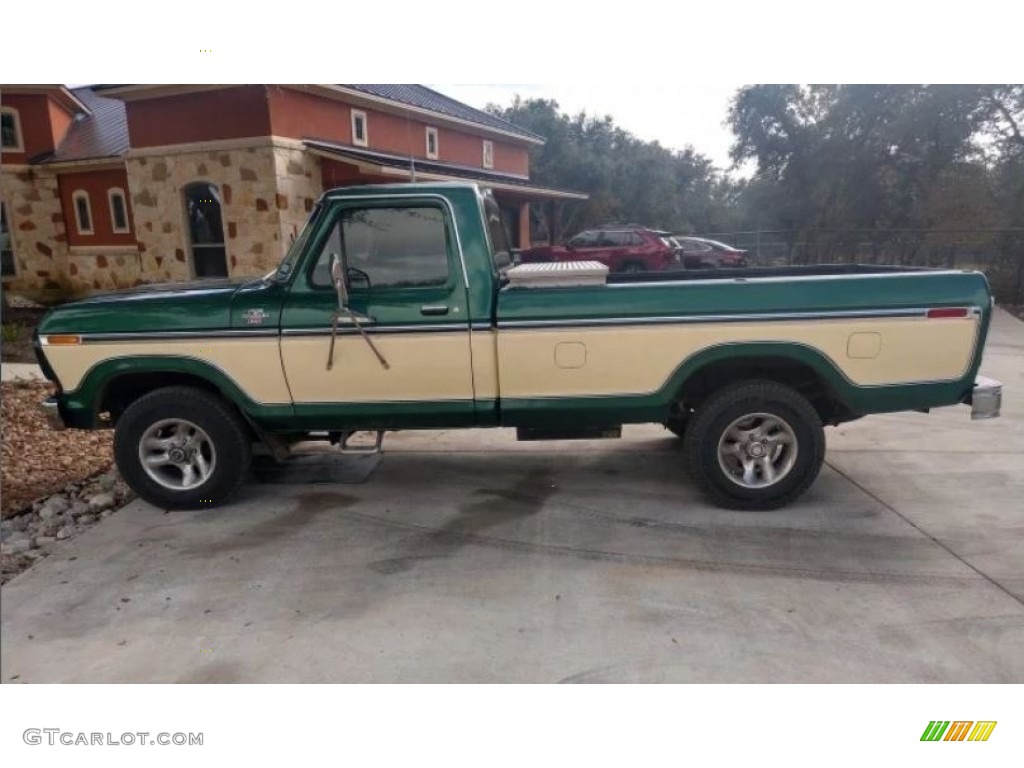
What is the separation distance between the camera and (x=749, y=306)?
3.67 meters

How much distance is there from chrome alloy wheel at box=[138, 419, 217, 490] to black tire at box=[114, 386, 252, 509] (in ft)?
0.07

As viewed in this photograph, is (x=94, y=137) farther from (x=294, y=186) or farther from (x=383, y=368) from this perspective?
(x=383, y=368)

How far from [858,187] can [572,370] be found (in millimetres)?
6941

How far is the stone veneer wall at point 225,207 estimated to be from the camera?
5.61 metres

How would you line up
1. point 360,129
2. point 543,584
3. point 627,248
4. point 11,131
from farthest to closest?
point 627,248
point 360,129
point 11,131
point 543,584

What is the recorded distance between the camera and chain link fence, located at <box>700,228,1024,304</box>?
291 inches

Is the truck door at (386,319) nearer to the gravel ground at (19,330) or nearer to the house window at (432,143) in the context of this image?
the gravel ground at (19,330)

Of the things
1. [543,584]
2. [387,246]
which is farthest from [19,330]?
[543,584]

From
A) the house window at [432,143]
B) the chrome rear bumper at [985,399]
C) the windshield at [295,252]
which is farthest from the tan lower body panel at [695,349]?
the house window at [432,143]

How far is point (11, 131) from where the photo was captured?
4152mm

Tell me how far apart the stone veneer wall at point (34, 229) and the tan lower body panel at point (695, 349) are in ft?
12.2

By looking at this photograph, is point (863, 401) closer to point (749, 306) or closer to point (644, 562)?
point (749, 306)

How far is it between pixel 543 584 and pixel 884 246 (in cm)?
749
